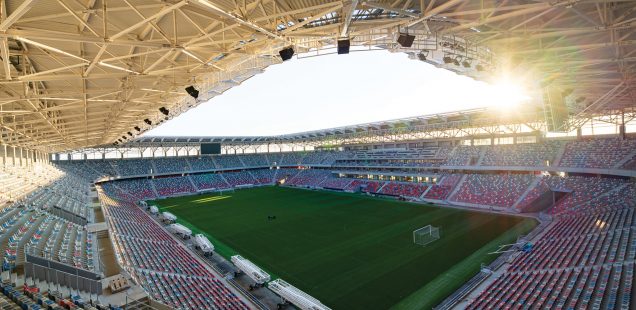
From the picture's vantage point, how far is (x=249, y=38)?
29.5 feet

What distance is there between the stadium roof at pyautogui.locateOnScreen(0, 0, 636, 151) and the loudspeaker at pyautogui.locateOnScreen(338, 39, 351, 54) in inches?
11.9

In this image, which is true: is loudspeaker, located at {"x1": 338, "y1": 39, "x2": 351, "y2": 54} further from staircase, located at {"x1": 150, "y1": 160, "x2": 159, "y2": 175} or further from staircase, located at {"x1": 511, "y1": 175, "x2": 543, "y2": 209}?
staircase, located at {"x1": 150, "y1": 160, "x2": 159, "y2": 175}

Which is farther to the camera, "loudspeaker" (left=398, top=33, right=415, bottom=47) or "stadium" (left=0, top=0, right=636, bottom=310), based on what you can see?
"loudspeaker" (left=398, top=33, right=415, bottom=47)

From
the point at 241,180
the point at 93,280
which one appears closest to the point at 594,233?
the point at 93,280

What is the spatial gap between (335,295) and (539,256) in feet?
38.5

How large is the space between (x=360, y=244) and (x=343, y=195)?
2319cm

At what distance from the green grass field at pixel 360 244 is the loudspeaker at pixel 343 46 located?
462 inches

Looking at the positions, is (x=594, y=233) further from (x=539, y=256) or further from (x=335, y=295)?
(x=335, y=295)

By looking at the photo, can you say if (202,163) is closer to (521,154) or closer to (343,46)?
(521,154)

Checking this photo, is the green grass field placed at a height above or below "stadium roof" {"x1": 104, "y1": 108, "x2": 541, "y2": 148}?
below

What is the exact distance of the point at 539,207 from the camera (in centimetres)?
2922

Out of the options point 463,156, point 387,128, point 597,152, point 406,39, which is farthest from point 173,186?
point 597,152

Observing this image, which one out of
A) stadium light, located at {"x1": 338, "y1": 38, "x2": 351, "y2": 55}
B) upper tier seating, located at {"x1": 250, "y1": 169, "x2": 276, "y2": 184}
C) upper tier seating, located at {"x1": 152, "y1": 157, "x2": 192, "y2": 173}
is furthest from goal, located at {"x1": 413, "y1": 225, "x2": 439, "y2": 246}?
upper tier seating, located at {"x1": 152, "y1": 157, "x2": 192, "y2": 173}

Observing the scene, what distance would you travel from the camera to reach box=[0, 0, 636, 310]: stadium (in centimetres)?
819
